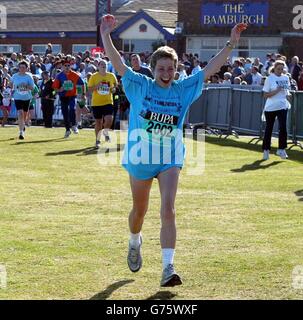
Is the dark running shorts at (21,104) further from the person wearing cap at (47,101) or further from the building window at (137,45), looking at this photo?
the building window at (137,45)

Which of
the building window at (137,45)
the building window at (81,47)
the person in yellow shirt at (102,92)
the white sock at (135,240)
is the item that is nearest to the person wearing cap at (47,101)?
the person in yellow shirt at (102,92)

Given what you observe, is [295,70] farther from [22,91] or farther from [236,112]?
[22,91]

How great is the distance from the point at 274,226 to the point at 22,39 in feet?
153

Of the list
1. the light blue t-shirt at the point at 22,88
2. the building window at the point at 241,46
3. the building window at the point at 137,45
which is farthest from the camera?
the building window at the point at 137,45

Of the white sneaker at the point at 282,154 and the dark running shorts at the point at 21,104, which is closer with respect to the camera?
the white sneaker at the point at 282,154

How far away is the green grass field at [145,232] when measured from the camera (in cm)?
760

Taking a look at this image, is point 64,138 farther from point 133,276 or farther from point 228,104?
point 133,276

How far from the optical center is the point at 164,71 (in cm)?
768

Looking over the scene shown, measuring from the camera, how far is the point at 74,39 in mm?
53875

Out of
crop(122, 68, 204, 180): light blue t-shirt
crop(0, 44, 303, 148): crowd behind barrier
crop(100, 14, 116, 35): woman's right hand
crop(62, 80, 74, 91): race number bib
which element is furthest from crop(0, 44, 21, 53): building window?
crop(122, 68, 204, 180): light blue t-shirt

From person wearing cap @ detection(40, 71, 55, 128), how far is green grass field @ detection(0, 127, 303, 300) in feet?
37.7

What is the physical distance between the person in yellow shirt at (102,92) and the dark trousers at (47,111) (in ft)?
29.0

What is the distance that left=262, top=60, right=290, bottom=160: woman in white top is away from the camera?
18.1 metres

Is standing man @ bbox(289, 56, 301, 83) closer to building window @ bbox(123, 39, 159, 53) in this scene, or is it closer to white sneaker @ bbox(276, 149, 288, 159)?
white sneaker @ bbox(276, 149, 288, 159)
